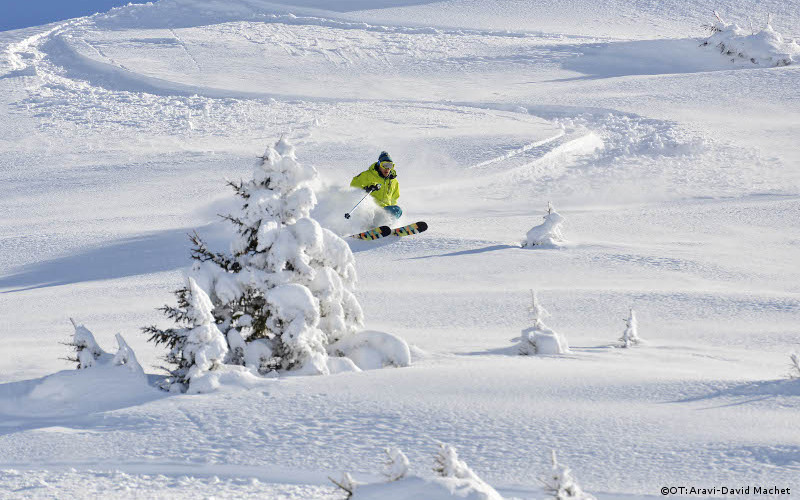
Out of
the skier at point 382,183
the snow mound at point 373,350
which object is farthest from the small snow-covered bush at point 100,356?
the skier at point 382,183

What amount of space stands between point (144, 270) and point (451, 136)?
11741 millimetres

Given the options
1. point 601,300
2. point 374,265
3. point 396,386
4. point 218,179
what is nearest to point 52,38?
point 218,179

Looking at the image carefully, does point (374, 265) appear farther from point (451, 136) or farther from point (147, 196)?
point (451, 136)

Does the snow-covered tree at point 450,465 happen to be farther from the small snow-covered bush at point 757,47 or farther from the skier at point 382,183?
the small snow-covered bush at point 757,47

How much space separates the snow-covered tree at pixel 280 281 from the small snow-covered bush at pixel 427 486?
9.54 ft

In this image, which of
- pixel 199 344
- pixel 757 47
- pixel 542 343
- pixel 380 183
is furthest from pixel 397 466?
pixel 757 47

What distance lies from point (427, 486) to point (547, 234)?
31.4ft

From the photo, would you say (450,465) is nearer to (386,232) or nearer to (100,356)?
(100,356)

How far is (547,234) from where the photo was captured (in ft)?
41.1

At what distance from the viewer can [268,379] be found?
5.79 metres

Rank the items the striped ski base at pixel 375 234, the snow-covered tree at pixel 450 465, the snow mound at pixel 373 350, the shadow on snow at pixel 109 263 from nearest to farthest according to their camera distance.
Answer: the snow-covered tree at pixel 450 465, the snow mound at pixel 373 350, the shadow on snow at pixel 109 263, the striped ski base at pixel 375 234

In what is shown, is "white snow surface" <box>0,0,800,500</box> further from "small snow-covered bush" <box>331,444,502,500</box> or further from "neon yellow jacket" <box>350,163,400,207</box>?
"neon yellow jacket" <box>350,163,400,207</box>

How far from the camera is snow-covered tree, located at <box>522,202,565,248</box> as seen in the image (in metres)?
12.5

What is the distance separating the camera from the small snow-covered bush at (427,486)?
3.15 metres
